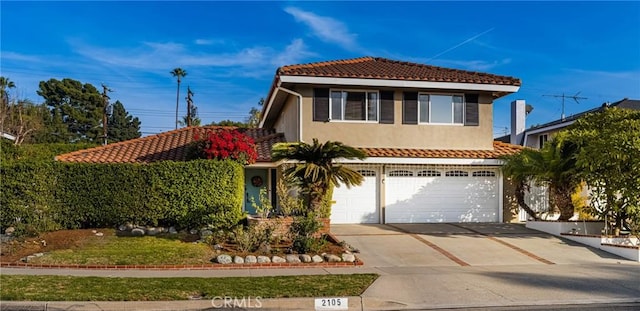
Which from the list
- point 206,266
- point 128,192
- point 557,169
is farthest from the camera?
point 557,169

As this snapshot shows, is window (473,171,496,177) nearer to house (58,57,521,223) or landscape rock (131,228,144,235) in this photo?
house (58,57,521,223)

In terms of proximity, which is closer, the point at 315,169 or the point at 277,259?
the point at 277,259

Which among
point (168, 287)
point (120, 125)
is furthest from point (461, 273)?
point (120, 125)

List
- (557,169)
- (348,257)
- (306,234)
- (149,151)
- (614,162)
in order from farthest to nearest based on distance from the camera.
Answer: (149,151) → (557,169) → (614,162) → (306,234) → (348,257)

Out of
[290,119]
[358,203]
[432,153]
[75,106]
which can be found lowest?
[358,203]

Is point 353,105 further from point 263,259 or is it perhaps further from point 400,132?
point 263,259

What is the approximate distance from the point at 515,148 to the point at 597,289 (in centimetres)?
1070

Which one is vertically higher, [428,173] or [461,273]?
[428,173]

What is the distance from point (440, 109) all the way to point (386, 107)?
2.05m

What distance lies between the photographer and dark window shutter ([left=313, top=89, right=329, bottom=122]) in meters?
16.4

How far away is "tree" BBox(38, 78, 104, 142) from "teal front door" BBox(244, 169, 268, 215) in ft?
141

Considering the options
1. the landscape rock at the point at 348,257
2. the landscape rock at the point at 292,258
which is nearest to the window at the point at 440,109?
the landscape rock at the point at 348,257

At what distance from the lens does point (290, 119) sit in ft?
60.5

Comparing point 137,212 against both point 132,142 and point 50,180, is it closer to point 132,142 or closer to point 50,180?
point 50,180
